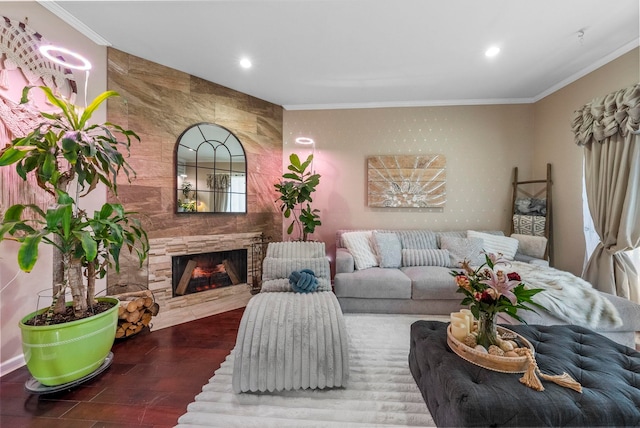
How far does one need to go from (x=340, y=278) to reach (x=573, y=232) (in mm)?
2926

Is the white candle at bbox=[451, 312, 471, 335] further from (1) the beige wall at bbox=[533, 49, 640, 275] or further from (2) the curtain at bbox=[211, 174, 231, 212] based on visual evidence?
(2) the curtain at bbox=[211, 174, 231, 212]

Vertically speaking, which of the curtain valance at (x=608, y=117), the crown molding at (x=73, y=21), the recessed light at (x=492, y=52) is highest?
the recessed light at (x=492, y=52)

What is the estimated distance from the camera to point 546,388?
3.39ft

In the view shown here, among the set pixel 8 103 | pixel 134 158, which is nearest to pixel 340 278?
pixel 134 158

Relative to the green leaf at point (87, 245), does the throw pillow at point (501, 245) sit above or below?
below

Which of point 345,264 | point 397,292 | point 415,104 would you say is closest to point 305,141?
point 415,104

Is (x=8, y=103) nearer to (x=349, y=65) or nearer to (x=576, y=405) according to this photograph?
(x=349, y=65)

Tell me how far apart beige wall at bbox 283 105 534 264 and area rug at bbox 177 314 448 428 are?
2.24 meters

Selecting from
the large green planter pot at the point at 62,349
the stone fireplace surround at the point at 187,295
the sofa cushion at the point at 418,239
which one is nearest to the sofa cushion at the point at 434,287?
the sofa cushion at the point at 418,239

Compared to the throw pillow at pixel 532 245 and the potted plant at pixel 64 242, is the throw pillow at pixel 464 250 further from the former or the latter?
the potted plant at pixel 64 242

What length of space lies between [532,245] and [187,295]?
14.4ft

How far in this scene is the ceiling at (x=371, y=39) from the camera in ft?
6.13

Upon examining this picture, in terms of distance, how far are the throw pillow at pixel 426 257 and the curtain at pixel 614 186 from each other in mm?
1345

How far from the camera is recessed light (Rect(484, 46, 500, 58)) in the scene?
231 cm
